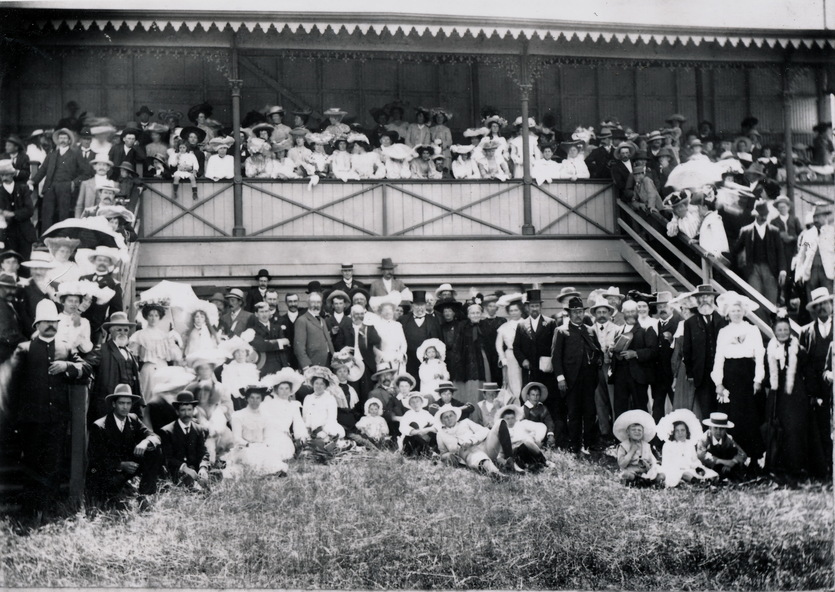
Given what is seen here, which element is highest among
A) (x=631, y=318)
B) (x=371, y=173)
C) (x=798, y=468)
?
(x=371, y=173)

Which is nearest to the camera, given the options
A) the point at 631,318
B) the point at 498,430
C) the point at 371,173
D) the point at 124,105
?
the point at 498,430

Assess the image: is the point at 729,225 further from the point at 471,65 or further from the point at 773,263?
the point at 471,65

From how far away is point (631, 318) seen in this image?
12.1 metres

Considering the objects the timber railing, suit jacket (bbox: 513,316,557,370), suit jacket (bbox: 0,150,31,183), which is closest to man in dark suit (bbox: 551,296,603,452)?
suit jacket (bbox: 513,316,557,370)

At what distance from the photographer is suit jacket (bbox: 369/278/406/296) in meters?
13.8

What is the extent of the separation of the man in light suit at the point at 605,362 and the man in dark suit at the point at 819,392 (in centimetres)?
204

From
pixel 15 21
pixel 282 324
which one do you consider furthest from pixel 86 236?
pixel 15 21

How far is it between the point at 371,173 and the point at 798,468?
6769 millimetres

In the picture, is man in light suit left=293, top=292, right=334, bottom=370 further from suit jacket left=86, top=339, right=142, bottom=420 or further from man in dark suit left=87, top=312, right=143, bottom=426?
suit jacket left=86, top=339, right=142, bottom=420

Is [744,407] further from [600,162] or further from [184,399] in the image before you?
[184,399]

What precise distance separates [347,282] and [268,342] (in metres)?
1.92

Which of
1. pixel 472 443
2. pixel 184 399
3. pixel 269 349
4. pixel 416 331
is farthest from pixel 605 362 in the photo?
pixel 184 399

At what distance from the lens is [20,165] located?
12422 millimetres

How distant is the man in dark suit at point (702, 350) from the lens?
11.5 meters
